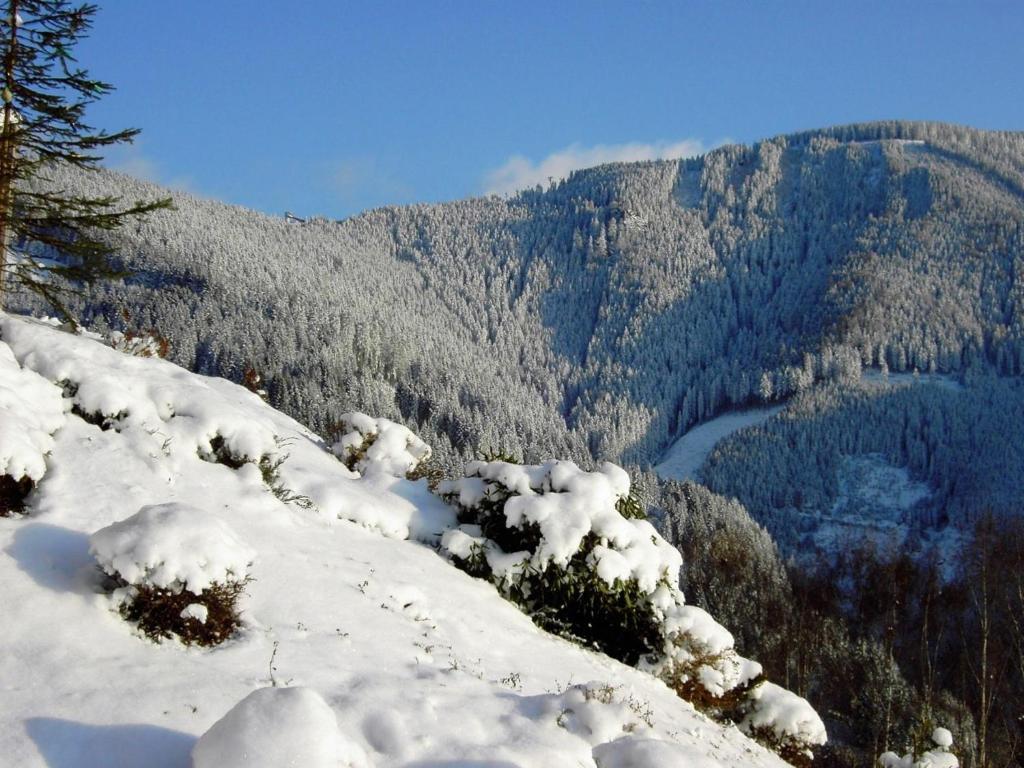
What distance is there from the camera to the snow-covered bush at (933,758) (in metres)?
12.8

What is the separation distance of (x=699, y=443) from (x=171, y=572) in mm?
187183

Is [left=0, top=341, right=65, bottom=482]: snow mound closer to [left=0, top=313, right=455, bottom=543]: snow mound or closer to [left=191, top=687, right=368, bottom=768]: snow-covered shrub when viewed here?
[left=0, top=313, right=455, bottom=543]: snow mound

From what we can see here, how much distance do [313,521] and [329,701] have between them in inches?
197

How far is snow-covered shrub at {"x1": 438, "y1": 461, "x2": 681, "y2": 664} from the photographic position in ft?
39.8

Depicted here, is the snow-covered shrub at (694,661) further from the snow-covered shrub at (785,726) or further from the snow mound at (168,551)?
the snow mound at (168,551)

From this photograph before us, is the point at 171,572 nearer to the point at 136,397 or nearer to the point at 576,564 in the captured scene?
the point at 136,397

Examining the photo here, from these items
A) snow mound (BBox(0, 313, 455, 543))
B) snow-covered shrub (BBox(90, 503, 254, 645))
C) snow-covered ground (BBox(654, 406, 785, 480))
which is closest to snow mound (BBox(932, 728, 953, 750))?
snow mound (BBox(0, 313, 455, 543))

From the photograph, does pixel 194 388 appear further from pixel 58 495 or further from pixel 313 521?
pixel 58 495

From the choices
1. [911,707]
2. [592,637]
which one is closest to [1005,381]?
[911,707]

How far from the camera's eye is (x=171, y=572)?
7.39m

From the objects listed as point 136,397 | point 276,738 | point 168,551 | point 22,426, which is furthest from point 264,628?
point 136,397

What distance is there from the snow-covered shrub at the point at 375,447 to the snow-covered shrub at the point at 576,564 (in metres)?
2.78

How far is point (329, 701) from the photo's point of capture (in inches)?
268

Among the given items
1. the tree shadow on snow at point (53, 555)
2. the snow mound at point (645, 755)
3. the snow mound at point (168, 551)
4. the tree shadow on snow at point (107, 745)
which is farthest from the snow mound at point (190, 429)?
the snow mound at point (645, 755)
